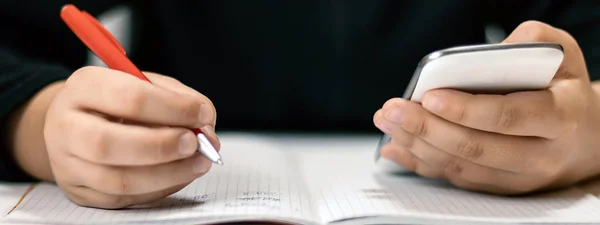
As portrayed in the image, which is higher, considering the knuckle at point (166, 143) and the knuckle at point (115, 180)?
the knuckle at point (166, 143)

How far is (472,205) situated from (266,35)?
0.34 m

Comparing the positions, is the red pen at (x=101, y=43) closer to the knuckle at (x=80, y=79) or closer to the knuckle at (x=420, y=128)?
the knuckle at (x=80, y=79)

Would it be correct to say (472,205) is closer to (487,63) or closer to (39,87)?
(487,63)

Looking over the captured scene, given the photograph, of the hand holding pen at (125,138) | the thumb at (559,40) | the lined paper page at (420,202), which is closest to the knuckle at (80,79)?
the hand holding pen at (125,138)

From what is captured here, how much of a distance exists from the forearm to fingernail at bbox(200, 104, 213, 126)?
5.7 inches

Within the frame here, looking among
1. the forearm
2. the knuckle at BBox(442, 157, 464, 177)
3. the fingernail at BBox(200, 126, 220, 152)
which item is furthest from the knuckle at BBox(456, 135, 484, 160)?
the forearm

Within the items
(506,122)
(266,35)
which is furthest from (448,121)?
(266,35)

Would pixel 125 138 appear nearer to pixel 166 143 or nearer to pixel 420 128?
pixel 166 143

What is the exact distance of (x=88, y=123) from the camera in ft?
0.99

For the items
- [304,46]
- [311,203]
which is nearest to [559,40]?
[311,203]

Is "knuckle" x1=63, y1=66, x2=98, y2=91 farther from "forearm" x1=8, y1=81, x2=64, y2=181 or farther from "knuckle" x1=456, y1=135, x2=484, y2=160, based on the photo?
"knuckle" x1=456, y1=135, x2=484, y2=160

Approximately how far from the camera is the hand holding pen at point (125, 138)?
0.29m

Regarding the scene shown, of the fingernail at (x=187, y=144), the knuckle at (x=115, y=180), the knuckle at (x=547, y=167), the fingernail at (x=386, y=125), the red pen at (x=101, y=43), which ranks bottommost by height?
the knuckle at (x=547, y=167)

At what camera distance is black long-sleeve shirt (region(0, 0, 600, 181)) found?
2.05 feet
